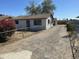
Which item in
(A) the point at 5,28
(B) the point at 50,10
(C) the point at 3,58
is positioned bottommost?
(C) the point at 3,58

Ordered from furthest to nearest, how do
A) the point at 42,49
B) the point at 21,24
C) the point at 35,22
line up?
the point at 21,24, the point at 35,22, the point at 42,49

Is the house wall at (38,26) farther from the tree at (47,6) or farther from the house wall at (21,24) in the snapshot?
the tree at (47,6)

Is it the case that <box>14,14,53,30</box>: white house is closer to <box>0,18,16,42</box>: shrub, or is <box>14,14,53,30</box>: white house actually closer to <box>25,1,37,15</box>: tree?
<box>0,18,16,42</box>: shrub

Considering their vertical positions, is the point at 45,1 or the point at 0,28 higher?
the point at 45,1

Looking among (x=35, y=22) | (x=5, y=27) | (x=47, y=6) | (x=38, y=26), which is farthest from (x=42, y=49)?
(x=47, y=6)

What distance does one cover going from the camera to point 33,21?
33.0m

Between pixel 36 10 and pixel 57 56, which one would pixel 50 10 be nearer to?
pixel 36 10

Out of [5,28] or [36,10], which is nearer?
[5,28]

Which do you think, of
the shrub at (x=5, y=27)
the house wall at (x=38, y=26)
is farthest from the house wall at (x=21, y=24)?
the shrub at (x=5, y=27)

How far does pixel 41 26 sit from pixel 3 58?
23.0m

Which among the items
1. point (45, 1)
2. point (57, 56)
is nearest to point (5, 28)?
point (57, 56)

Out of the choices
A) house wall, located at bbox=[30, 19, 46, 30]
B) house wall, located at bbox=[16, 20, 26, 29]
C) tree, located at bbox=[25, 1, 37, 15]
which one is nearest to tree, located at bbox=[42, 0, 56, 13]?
tree, located at bbox=[25, 1, 37, 15]

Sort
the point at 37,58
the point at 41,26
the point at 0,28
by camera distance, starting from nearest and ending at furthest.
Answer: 1. the point at 37,58
2. the point at 0,28
3. the point at 41,26

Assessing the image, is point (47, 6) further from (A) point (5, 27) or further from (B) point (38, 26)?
(A) point (5, 27)
